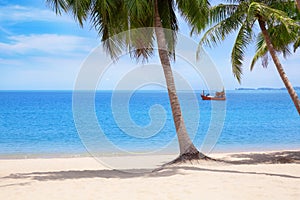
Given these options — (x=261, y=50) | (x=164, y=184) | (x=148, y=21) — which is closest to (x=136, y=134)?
(x=261, y=50)

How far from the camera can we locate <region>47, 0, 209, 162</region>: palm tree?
904cm

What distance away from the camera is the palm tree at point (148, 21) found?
9039 mm

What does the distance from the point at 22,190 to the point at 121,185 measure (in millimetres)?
1978

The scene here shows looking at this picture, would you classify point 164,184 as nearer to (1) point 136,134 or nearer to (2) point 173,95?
(2) point 173,95

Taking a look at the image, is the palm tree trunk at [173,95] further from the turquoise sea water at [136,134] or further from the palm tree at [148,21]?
the turquoise sea water at [136,134]

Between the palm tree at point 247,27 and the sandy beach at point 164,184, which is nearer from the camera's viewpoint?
the sandy beach at point 164,184

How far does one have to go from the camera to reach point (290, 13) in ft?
38.3

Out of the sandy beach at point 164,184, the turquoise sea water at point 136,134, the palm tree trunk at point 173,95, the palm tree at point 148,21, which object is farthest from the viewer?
the turquoise sea water at point 136,134

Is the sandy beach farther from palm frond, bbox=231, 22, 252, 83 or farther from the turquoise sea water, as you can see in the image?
the turquoise sea water

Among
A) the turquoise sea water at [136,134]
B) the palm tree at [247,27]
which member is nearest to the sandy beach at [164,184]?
the palm tree at [247,27]

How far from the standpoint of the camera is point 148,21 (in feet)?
35.2

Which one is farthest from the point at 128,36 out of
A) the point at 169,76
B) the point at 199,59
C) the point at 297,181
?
the point at 297,181

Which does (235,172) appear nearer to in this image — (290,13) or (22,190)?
(22,190)

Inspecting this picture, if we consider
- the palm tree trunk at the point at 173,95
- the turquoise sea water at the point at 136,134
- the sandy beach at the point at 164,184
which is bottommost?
the turquoise sea water at the point at 136,134
